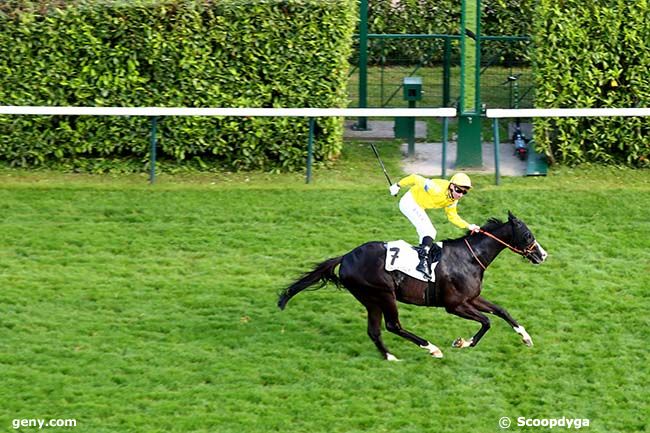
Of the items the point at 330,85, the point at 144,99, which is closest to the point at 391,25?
the point at 330,85

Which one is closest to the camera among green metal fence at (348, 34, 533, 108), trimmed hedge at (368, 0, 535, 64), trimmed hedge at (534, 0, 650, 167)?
trimmed hedge at (534, 0, 650, 167)

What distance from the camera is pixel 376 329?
9984mm

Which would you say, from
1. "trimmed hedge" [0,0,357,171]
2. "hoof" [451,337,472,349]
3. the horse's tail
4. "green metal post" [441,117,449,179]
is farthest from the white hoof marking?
"trimmed hedge" [0,0,357,171]

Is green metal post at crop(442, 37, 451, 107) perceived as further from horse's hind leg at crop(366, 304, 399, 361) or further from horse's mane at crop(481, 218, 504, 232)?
horse's hind leg at crop(366, 304, 399, 361)

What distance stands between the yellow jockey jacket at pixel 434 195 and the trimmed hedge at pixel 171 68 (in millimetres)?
3513

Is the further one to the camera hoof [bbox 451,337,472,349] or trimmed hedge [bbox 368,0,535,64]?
trimmed hedge [bbox 368,0,535,64]

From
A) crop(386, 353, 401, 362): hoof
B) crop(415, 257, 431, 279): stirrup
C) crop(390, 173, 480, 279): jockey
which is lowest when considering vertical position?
crop(386, 353, 401, 362): hoof

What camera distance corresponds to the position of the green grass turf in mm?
9320

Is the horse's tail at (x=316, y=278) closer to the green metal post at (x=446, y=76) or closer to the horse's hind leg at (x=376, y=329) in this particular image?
the horse's hind leg at (x=376, y=329)

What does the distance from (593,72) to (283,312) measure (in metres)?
4.71

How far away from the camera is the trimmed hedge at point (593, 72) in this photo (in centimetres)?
1338

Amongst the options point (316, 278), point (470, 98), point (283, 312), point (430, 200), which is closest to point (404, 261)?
point (430, 200)

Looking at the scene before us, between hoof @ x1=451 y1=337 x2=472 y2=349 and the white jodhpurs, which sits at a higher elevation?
the white jodhpurs

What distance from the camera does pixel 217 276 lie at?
1145 cm
